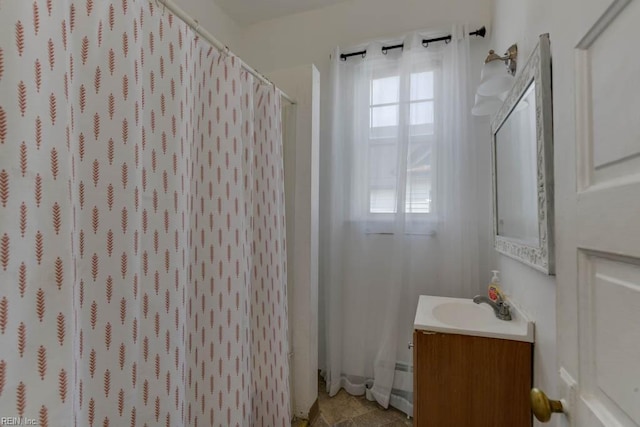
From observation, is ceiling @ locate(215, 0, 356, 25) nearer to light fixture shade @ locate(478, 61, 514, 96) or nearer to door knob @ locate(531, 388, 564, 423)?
light fixture shade @ locate(478, 61, 514, 96)

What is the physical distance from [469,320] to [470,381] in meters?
0.41

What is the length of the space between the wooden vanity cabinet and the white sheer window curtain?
69cm

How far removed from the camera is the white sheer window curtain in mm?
1704

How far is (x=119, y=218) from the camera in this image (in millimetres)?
681

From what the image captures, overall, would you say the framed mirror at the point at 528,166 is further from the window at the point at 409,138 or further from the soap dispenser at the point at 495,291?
the window at the point at 409,138

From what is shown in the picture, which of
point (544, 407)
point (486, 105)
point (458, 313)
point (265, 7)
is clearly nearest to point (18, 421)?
point (544, 407)

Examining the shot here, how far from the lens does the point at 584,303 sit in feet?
1.44

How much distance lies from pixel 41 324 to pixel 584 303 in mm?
922

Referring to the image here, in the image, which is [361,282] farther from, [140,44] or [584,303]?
[140,44]

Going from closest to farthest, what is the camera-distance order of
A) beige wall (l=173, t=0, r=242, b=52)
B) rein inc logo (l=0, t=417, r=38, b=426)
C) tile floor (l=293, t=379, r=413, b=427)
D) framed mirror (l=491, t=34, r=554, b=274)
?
rein inc logo (l=0, t=417, r=38, b=426) < framed mirror (l=491, t=34, r=554, b=274) < tile floor (l=293, t=379, r=413, b=427) < beige wall (l=173, t=0, r=242, b=52)

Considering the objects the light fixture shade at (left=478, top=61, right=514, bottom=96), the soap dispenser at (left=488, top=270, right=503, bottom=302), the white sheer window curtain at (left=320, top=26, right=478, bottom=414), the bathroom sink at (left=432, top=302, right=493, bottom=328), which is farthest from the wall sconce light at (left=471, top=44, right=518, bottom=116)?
the bathroom sink at (left=432, top=302, right=493, bottom=328)

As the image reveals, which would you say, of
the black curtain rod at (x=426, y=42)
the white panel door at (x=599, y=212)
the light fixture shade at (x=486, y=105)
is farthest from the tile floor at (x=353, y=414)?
the black curtain rod at (x=426, y=42)

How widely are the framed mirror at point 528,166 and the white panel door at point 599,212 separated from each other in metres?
0.31

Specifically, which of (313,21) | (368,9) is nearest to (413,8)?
(368,9)
